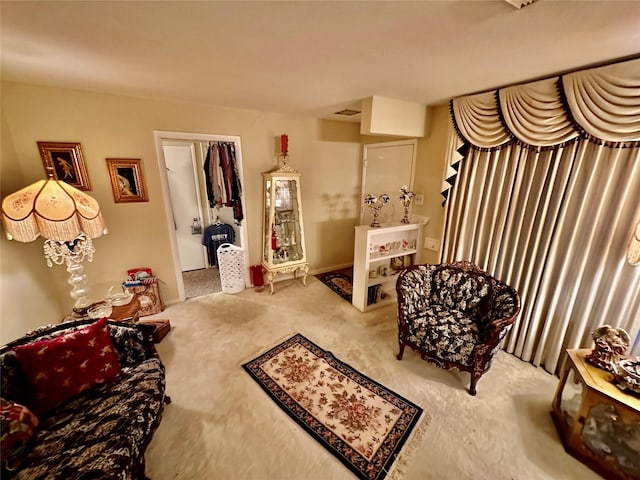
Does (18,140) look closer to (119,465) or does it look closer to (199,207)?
(199,207)

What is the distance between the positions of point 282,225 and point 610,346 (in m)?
3.16

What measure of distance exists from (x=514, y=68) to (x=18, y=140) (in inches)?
159

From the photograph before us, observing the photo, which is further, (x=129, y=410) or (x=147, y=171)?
(x=147, y=171)

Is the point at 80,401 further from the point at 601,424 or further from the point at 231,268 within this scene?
the point at 601,424

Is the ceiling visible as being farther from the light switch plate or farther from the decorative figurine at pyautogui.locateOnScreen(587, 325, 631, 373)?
the decorative figurine at pyautogui.locateOnScreen(587, 325, 631, 373)

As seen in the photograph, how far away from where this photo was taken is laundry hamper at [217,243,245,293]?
132 inches

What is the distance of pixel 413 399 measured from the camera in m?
1.84

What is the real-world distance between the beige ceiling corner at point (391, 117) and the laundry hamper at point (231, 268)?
7.43ft

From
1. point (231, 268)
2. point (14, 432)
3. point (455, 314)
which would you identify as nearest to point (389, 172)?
point (455, 314)

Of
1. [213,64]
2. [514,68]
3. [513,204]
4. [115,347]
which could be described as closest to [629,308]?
[513,204]

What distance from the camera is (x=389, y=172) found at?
3.41 metres

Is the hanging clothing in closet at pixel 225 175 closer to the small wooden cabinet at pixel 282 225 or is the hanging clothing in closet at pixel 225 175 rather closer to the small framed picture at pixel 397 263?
the small wooden cabinet at pixel 282 225

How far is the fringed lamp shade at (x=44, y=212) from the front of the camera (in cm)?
169

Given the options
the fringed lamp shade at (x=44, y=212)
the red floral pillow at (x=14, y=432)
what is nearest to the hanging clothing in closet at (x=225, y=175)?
the fringed lamp shade at (x=44, y=212)
